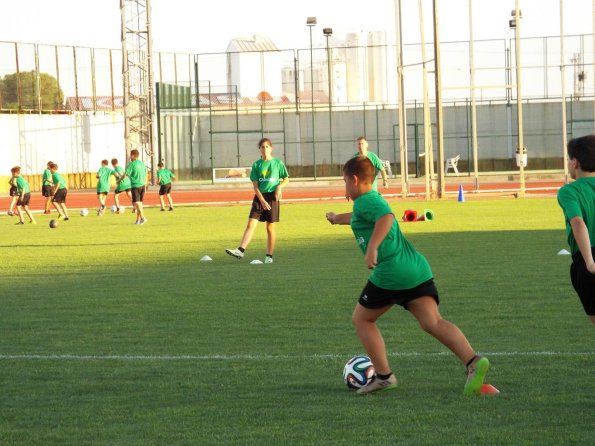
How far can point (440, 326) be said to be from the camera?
7465 millimetres

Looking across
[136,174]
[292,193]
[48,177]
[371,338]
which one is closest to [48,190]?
[48,177]

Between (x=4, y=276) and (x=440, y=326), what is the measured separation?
1111 centimetres

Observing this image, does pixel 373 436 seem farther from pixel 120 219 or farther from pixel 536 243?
pixel 120 219

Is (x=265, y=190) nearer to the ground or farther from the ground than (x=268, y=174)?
nearer to the ground

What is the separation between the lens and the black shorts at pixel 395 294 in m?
7.46

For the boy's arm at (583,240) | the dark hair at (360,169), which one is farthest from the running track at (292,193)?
the boy's arm at (583,240)

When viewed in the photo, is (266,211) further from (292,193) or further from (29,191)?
(292,193)

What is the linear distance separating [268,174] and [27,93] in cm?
4902

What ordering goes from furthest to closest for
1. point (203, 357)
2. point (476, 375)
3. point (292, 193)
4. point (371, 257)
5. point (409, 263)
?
point (292, 193) < point (203, 357) < point (409, 263) < point (476, 375) < point (371, 257)

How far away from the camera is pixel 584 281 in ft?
23.1

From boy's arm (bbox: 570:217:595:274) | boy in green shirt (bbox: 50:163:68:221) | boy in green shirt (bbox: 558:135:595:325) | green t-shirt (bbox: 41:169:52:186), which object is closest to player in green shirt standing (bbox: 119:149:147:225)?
boy in green shirt (bbox: 50:163:68:221)

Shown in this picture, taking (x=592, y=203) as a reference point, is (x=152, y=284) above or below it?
below

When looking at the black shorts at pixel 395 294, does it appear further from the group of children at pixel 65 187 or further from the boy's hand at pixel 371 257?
the group of children at pixel 65 187

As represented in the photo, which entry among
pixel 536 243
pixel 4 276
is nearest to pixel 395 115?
pixel 536 243
